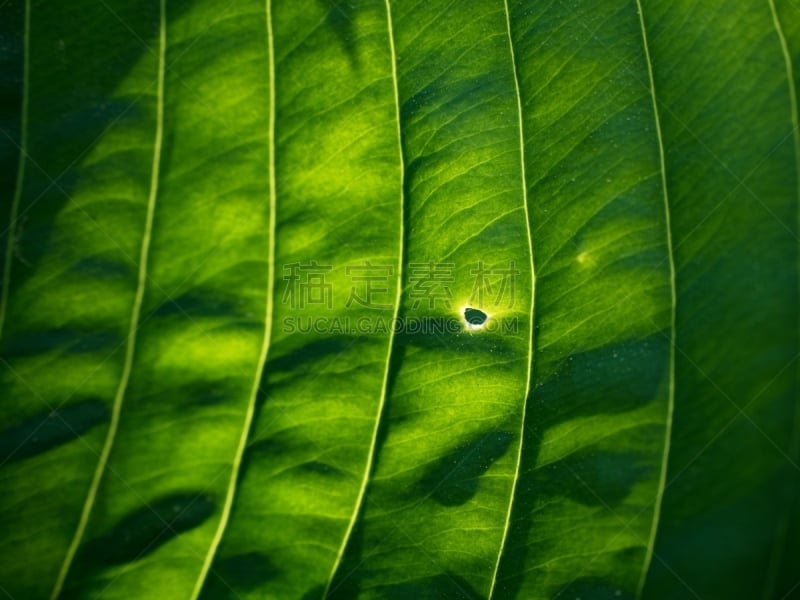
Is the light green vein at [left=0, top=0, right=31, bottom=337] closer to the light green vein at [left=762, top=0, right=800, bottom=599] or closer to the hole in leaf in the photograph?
the hole in leaf

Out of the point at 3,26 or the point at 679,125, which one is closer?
the point at 3,26

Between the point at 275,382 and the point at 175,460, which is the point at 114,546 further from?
the point at 275,382

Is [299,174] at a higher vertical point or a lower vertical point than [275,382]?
higher

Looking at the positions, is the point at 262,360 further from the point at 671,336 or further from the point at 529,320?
the point at 671,336

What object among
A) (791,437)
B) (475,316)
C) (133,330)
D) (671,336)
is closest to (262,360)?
(133,330)

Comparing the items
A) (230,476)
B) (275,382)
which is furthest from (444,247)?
(230,476)

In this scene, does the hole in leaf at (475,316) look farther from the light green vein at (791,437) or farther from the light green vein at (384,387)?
the light green vein at (791,437)
